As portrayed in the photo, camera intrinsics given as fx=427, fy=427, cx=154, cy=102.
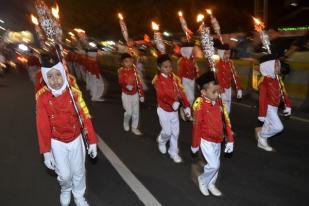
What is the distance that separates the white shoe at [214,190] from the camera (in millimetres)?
5613

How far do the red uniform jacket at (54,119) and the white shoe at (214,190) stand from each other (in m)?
1.71

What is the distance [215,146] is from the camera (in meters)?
5.54

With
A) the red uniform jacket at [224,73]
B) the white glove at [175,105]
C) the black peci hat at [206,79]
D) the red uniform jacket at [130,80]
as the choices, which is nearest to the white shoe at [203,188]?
the black peci hat at [206,79]

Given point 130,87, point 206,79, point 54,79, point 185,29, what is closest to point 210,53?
point 206,79

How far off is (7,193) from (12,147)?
2.79m

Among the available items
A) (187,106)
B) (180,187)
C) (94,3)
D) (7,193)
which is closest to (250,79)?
(187,106)

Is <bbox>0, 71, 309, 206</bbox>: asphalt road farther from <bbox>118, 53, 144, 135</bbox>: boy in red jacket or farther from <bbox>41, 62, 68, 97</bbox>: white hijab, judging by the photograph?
<bbox>41, 62, 68, 97</bbox>: white hijab

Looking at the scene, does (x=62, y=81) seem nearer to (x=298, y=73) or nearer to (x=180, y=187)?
(x=180, y=187)

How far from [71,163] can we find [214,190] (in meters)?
1.91

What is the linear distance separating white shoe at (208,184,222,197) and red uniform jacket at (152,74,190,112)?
1763mm

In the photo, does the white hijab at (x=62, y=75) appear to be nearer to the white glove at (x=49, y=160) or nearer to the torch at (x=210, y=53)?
the white glove at (x=49, y=160)

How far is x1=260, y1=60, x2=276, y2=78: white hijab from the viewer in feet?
23.7

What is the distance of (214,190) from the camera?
18.5 feet

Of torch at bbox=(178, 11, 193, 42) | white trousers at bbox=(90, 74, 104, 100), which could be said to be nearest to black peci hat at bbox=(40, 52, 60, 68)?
torch at bbox=(178, 11, 193, 42)
